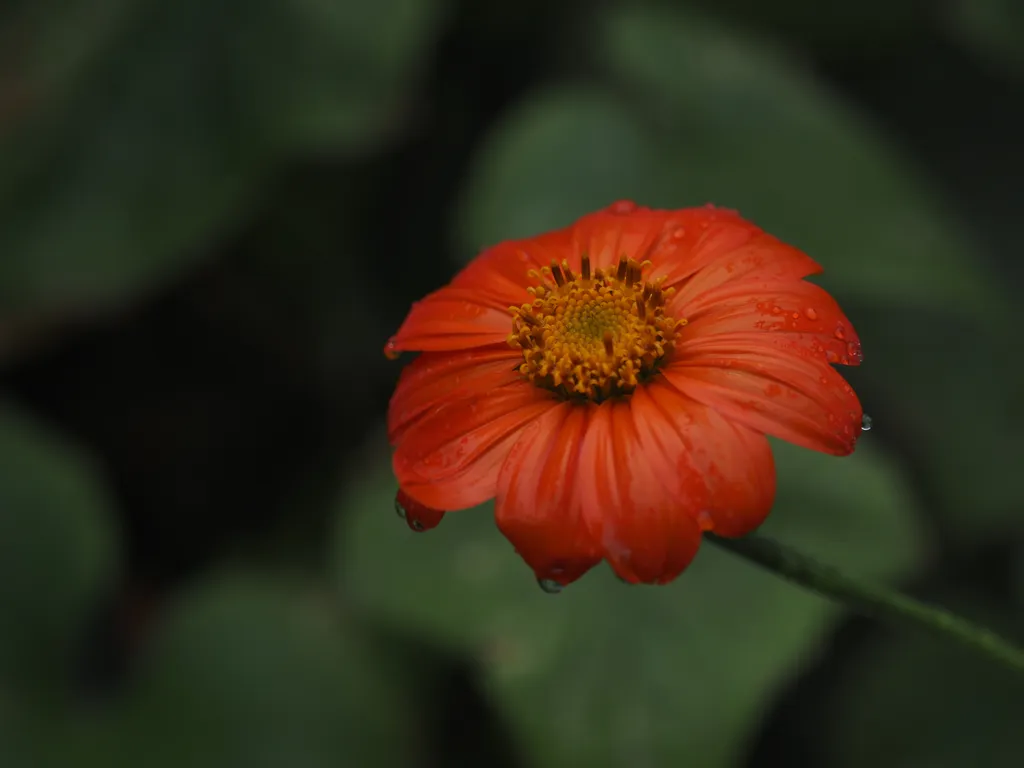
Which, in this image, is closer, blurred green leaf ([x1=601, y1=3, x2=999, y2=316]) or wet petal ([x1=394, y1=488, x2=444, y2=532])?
wet petal ([x1=394, y1=488, x2=444, y2=532])

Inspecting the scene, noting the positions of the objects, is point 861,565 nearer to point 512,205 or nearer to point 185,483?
point 512,205

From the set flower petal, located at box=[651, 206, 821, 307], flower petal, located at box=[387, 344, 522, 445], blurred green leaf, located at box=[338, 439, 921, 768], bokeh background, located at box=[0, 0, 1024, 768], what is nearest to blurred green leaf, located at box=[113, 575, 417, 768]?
bokeh background, located at box=[0, 0, 1024, 768]

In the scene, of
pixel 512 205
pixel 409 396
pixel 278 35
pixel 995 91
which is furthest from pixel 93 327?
pixel 995 91

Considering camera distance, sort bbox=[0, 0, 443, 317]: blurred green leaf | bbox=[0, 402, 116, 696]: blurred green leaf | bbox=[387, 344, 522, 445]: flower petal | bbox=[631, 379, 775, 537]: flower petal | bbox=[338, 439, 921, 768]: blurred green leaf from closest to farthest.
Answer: bbox=[631, 379, 775, 537]: flower petal, bbox=[387, 344, 522, 445]: flower petal, bbox=[338, 439, 921, 768]: blurred green leaf, bbox=[0, 402, 116, 696]: blurred green leaf, bbox=[0, 0, 443, 317]: blurred green leaf

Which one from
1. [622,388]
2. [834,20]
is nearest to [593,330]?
[622,388]

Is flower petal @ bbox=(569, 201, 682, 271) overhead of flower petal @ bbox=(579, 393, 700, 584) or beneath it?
overhead

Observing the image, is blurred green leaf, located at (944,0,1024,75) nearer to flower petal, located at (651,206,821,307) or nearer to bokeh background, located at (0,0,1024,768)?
bokeh background, located at (0,0,1024,768)

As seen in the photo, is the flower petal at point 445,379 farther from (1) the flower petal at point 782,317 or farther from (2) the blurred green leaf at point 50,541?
(2) the blurred green leaf at point 50,541
